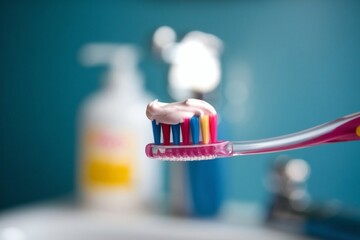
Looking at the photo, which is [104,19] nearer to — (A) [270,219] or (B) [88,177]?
(B) [88,177]

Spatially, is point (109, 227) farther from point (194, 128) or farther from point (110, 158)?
point (194, 128)

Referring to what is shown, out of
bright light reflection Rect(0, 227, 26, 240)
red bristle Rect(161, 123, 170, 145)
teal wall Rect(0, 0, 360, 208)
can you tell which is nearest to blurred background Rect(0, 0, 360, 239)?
teal wall Rect(0, 0, 360, 208)

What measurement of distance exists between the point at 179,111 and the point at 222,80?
0.35m

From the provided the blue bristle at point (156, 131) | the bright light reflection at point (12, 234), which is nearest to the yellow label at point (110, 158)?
the bright light reflection at point (12, 234)

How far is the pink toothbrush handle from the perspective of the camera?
338mm

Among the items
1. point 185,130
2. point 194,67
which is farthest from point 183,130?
point 194,67

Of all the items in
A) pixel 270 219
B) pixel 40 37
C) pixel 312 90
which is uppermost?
pixel 40 37

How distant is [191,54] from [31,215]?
25 cm

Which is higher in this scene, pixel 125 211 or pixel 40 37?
pixel 40 37

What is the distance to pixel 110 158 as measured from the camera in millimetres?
664

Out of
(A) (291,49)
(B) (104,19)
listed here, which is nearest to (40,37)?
(B) (104,19)

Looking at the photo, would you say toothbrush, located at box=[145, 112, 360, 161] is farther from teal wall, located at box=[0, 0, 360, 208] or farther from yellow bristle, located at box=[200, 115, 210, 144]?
teal wall, located at box=[0, 0, 360, 208]

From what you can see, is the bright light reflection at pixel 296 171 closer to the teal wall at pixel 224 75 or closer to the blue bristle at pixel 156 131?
the teal wall at pixel 224 75

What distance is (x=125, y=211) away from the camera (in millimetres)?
673
